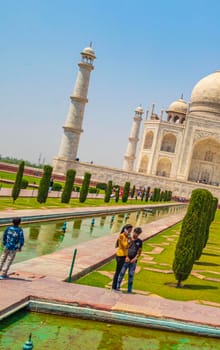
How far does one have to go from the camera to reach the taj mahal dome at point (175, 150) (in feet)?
117

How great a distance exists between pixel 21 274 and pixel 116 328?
1.51m

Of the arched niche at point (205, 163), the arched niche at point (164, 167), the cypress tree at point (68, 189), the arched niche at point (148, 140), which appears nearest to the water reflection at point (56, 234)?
the cypress tree at point (68, 189)

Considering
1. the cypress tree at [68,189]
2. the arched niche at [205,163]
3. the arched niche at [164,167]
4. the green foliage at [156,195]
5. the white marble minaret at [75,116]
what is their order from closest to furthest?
the cypress tree at [68,189] < the green foliage at [156,195] < the white marble minaret at [75,116] < the arched niche at [205,163] < the arched niche at [164,167]

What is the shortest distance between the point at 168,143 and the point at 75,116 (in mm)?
11140

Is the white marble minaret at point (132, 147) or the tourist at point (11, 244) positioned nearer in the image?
the tourist at point (11, 244)

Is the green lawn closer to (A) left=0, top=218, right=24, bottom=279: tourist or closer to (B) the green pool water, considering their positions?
(A) left=0, top=218, right=24, bottom=279: tourist

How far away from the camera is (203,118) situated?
38594 millimetres

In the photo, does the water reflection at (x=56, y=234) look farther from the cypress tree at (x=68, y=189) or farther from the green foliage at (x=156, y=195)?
the green foliage at (x=156, y=195)

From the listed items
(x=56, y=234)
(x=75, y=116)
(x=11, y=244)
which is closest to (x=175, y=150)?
(x=75, y=116)

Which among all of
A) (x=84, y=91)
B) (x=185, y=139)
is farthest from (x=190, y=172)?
(x=84, y=91)

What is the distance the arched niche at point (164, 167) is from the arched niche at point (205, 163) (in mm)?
1972

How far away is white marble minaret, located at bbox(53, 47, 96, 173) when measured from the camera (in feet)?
110

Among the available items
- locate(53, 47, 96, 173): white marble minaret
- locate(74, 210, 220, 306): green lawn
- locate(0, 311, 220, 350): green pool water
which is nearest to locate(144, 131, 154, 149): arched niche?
locate(53, 47, 96, 173): white marble minaret

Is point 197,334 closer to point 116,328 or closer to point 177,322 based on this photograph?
point 177,322
